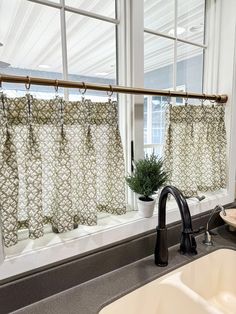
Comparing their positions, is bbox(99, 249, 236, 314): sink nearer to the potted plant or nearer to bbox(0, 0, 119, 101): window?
the potted plant

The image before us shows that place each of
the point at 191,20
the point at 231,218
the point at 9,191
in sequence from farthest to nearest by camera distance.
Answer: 1. the point at 191,20
2. the point at 231,218
3. the point at 9,191

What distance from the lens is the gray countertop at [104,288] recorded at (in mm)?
772

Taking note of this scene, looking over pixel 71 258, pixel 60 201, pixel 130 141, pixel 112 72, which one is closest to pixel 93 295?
pixel 71 258

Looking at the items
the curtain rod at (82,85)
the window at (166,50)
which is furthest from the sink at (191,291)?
the curtain rod at (82,85)

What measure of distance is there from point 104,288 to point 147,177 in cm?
48

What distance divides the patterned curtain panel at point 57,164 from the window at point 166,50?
1.11 feet

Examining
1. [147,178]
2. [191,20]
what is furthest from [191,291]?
[191,20]

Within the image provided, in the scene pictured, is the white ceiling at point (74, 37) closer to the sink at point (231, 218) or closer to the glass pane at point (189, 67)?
the glass pane at point (189, 67)

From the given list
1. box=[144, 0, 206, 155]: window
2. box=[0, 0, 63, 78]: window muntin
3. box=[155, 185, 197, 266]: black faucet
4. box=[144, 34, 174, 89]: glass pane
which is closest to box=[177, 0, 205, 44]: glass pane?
box=[144, 0, 206, 155]: window

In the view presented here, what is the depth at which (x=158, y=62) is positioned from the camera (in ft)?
4.36

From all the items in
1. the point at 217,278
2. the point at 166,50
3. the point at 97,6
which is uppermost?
the point at 97,6

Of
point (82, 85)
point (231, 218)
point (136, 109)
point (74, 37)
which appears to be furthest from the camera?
point (231, 218)

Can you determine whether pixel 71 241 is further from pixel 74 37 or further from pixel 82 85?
pixel 74 37

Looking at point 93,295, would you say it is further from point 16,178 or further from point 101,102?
point 101,102
